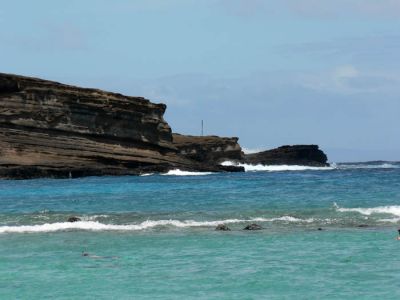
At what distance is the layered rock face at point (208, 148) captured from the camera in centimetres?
11204

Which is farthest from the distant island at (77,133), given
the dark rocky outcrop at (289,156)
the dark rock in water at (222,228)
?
the dark rock in water at (222,228)

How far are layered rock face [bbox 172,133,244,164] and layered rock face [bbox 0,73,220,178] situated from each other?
2162 centimetres

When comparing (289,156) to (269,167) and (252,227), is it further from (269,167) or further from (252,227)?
(252,227)

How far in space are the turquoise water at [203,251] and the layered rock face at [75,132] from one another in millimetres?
39128

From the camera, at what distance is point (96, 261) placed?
19781 millimetres

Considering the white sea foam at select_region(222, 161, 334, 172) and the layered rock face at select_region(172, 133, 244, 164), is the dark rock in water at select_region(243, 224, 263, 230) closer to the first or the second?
the layered rock face at select_region(172, 133, 244, 164)

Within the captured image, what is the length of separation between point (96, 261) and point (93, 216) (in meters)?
13.1

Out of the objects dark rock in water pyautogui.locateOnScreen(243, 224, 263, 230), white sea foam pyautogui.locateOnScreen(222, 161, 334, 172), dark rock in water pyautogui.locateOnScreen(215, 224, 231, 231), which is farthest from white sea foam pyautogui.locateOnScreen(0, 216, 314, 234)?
white sea foam pyautogui.locateOnScreen(222, 161, 334, 172)

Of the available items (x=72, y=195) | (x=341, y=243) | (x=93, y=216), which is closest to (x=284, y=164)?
(x=72, y=195)

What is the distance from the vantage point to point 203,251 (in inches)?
828

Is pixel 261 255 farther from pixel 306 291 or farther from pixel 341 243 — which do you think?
pixel 306 291

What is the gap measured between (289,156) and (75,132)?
6791 centimetres

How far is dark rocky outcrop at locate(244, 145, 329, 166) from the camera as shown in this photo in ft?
453

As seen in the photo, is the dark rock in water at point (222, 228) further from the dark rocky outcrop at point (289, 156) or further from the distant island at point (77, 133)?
the dark rocky outcrop at point (289, 156)
